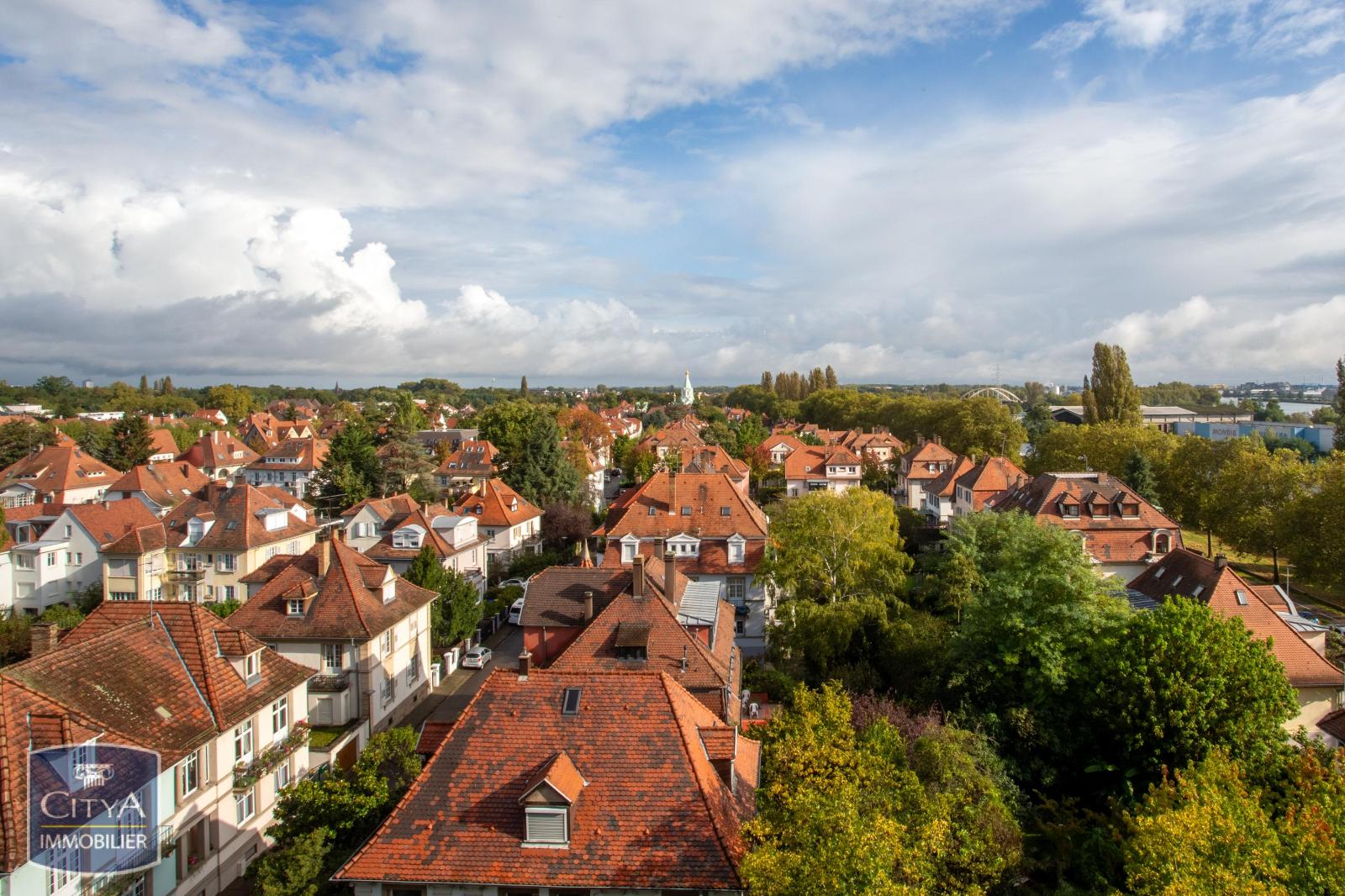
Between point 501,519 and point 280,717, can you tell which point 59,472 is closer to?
point 501,519

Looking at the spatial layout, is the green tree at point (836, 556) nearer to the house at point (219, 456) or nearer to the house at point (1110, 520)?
the house at point (1110, 520)

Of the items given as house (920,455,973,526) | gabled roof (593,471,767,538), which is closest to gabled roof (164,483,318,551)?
gabled roof (593,471,767,538)

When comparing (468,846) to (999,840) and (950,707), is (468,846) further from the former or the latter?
(950,707)

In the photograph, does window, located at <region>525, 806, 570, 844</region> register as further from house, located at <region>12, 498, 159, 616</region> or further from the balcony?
house, located at <region>12, 498, 159, 616</region>

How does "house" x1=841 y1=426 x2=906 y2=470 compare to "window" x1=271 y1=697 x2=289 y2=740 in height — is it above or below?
above

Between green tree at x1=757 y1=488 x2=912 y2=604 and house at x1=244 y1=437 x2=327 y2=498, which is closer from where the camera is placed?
green tree at x1=757 y1=488 x2=912 y2=604

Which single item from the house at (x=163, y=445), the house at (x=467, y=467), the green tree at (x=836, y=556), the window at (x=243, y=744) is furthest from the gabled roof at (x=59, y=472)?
the green tree at (x=836, y=556)

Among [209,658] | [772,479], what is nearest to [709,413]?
[772,479]
